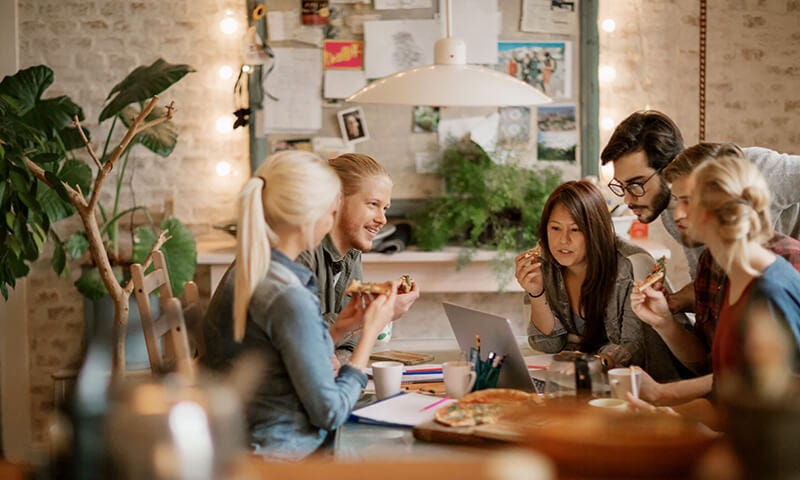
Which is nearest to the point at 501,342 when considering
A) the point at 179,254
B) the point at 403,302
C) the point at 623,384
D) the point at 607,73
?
the point at 403,302

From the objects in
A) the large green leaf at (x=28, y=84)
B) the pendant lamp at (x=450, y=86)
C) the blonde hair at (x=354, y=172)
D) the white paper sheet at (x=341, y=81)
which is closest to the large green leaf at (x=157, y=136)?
the large green leaf at (x=28, y=84)

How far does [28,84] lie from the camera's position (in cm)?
473

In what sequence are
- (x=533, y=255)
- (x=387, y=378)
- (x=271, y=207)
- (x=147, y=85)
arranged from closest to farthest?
(x=271, y=207) < (x=387, y=378) < (x=533, y=255) < (x=147, y=85)

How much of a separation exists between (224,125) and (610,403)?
3.72m

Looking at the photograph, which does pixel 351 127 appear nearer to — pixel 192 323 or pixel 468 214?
pixel 468 214

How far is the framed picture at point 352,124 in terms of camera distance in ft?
18.0

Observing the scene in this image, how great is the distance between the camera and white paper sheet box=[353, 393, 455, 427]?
2.47 meters

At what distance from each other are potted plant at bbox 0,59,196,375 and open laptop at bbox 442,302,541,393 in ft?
5.17

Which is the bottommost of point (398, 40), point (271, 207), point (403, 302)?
point (403, 302)

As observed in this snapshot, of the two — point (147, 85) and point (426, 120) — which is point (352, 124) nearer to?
point (426, 120)

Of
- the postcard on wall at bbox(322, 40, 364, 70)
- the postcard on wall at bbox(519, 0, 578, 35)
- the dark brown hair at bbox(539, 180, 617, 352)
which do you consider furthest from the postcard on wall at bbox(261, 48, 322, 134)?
the dark brown hair at bbox(539, 180, 617, 352)

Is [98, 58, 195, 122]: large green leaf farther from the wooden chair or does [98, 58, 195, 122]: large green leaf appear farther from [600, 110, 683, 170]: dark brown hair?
[600, 110, 683, 170]: dark brown hair

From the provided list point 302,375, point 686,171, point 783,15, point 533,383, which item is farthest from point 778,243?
point 783,15

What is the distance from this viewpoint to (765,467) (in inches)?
47.9
